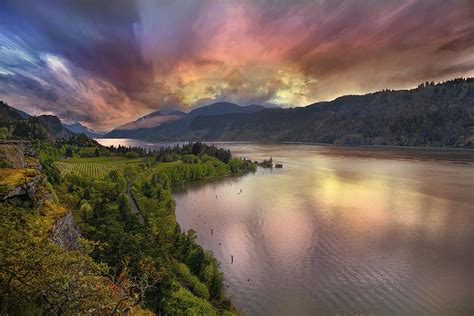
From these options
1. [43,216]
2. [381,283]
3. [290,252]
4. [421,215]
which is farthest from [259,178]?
[43,216]

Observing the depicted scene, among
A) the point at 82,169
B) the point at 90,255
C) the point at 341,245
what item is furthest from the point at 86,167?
the point at 341,245

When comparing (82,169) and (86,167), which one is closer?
(82,169)

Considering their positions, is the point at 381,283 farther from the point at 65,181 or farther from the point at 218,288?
the point at 65,181

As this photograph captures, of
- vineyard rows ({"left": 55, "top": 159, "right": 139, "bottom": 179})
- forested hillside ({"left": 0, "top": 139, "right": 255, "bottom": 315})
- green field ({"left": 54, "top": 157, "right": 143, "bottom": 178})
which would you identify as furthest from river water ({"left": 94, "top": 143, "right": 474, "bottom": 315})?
green field ({"left": 54, "top": 157, "right": 143, "bottom": 178})

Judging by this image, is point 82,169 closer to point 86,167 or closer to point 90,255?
point 86,167

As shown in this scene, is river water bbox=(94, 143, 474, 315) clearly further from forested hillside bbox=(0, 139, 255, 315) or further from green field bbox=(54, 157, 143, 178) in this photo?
green field bbox=(54, 157, 143, 178)

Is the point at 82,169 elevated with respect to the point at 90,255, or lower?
elevated

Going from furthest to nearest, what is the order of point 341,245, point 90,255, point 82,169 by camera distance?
1. point 82,169
2. point 341,245
3. point 90,255

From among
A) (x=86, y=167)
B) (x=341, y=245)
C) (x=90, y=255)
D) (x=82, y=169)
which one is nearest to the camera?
(x=90, y=255)

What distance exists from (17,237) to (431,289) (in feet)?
163

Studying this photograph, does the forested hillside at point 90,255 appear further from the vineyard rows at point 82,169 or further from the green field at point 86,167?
the green field at point 86,167

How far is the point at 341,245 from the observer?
190ft

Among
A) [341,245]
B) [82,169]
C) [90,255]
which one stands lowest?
[341,245]

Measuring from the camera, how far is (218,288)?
40781 millimetres
